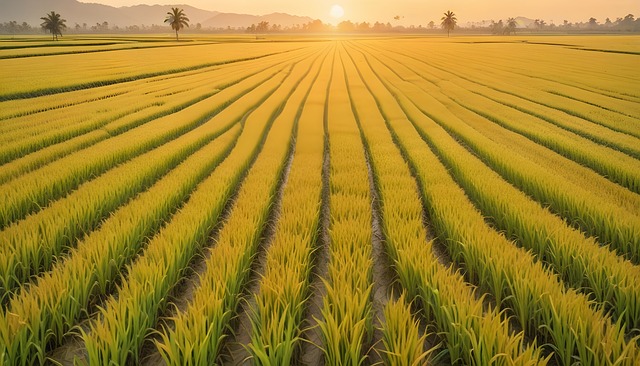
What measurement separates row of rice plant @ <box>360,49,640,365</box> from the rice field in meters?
0.02

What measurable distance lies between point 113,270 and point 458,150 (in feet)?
22.3

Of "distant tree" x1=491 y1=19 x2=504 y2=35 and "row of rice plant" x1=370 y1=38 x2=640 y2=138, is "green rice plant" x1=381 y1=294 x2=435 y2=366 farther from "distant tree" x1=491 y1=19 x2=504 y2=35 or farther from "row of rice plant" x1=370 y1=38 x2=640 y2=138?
"distant tree" x1=491 y1=19 x2=504 y2=35

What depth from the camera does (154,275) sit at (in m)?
3.15

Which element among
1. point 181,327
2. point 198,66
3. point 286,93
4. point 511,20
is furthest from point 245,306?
point 511,20

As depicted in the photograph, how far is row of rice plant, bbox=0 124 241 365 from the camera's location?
8.13ft

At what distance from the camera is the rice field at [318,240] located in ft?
8.25

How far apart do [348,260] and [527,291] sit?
140 centimetres

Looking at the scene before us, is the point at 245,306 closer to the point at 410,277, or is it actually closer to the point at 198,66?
the point at 410,277

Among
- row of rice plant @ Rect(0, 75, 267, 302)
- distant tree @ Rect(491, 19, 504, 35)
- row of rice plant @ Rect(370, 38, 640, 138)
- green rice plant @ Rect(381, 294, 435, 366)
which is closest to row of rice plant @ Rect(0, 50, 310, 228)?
row of rice plant @ Rect(0, 75, 267, 302)

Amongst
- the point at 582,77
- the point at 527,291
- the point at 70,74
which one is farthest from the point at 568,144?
the point at 70,74

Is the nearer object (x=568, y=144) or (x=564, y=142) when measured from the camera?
(x=568, y=144)

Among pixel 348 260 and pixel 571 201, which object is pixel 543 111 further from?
pixel 348 260

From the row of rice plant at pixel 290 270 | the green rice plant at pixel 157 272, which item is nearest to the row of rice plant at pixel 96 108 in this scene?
the green rice plant at pixel 157 272

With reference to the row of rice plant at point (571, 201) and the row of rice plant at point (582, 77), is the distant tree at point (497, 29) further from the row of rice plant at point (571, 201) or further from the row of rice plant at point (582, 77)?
the row of rice plant at point (571, 201)
